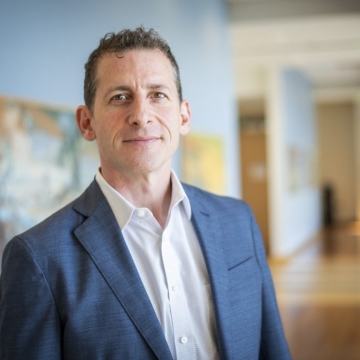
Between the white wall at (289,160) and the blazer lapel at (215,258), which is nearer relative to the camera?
the blazer lapel at (215,258)

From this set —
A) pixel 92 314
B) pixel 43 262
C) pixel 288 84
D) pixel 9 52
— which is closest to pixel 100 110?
pixel 43 262

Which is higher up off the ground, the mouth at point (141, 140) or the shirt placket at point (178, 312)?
the mouth at point (141, 140)

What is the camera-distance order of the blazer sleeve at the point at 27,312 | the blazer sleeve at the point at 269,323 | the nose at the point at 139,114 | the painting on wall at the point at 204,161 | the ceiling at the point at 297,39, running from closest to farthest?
the blazer sleeve at the point at 27,312 → the nose at the point at 139,114 → the blazer sleeve at the point at 269,323 → the painting on wall at the point at 204,161 → the ceiling at the point at 297,39

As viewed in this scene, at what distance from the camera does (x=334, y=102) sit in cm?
2177

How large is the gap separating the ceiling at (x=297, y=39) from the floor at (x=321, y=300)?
3.69m

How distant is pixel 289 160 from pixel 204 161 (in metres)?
7.17

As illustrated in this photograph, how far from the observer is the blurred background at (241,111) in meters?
3.36

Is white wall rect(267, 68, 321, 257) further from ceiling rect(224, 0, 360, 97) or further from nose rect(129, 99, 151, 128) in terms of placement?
nose rect(129, 99, 151, 128)

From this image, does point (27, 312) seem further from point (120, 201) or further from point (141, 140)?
point (141, 140)

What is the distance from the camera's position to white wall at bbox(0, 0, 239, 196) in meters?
3.31

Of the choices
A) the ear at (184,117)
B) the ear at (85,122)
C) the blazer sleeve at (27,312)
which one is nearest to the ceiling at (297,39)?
the ear at (184,117)

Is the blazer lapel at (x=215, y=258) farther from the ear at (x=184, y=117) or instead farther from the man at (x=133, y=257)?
the ear at (x=184, y=117)

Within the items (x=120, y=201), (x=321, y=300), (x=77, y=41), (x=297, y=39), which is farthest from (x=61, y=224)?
(x=297, y=39)

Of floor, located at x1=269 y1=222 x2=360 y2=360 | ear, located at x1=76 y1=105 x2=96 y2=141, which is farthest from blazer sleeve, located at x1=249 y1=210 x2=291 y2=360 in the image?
floor, located at x1=269 y1=222 x2=360 y2=360
